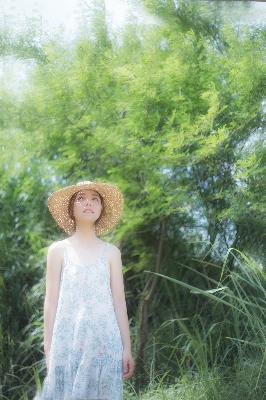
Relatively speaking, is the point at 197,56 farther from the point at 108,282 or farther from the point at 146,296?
the point at 108,282

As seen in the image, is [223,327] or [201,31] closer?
[223,327]

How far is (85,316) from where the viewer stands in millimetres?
2656

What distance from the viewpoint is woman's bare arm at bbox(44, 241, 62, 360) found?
2.71 meters

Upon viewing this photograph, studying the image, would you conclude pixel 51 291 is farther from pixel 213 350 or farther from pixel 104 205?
pixel 213 350


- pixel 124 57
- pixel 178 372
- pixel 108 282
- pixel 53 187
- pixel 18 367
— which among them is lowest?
pixel 18 367

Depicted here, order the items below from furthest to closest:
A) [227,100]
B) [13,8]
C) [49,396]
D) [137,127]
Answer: [13,8] < [227,100] < [137,127] < [49,396]

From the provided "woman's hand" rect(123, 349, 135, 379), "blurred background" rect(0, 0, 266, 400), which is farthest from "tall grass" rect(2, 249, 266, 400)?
"woman's hand" rect(123, 349, 135, 379)

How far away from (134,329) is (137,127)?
1234 mm

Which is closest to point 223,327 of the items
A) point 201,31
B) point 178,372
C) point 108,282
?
point 178,372

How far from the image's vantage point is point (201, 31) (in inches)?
184

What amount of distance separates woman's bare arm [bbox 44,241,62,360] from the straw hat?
9.2 inches

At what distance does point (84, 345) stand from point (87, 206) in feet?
1.80

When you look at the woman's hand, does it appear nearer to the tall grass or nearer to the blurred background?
the tall grass

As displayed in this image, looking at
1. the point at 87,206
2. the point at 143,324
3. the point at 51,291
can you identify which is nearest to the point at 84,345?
the point at 51,291
